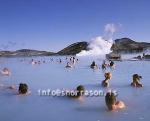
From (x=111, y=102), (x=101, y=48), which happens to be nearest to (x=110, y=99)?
(x=111, y=102)

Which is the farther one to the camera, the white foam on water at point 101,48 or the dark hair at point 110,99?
the white foam on water at point 101,48

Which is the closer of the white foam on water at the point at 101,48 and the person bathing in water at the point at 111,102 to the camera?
the person bathing in water at the point at 111,102

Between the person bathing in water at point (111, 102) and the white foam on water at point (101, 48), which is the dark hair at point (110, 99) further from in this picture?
the white foam on water at point (101, 48)

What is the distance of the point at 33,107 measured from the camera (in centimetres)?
1108

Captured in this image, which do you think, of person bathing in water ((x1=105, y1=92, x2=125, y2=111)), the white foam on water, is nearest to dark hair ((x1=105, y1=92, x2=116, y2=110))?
person bathing in water ((x1=105, y1=92, x2=125, y2=111))

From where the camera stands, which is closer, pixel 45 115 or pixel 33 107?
pixel 45 115

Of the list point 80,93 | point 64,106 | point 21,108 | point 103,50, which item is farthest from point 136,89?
point 103,50

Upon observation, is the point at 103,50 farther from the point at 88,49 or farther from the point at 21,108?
the point at 21,108

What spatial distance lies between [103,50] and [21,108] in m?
108

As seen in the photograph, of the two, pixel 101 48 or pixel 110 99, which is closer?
pixel 110 99

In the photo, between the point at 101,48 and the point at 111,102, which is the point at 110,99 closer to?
the point at 111,102

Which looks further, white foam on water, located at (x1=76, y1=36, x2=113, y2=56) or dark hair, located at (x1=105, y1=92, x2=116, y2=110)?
white foam on water, located at (x1=76, y1=36, x2=113, y2=56)

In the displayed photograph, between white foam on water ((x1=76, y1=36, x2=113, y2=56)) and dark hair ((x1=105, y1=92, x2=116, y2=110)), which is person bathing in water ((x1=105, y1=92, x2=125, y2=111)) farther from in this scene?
white foam on water ((x1=76, y1=36, x2=113, y2=56))

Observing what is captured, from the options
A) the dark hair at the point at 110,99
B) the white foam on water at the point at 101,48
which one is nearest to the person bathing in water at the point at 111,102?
the dark hair at the point at 110,99
